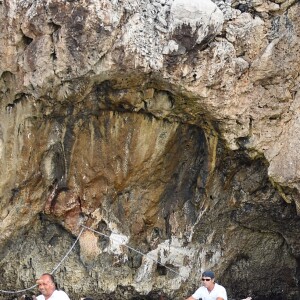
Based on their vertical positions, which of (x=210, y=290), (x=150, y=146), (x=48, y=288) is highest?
(x=150, y=146)

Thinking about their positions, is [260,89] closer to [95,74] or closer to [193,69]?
[193,69]

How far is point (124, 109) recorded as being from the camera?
22.1 feet

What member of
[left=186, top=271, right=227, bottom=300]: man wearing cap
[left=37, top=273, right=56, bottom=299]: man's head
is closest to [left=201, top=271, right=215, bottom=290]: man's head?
[left=186, top=271, right=227, bottom=300]: man wearing cap

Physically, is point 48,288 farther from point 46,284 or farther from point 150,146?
point 150,146

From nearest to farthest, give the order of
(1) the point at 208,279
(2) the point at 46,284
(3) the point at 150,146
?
(2) the point at 46,284 < (1) the point at 208,279 < (3) the point at 150,146

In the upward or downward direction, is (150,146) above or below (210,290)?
above

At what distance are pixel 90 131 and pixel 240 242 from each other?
259cm

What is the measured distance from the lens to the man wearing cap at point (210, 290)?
5.55 m

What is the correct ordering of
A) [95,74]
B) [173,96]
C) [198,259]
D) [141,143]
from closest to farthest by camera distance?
[95,74] → [173,96] → [141,143] → [198,259]

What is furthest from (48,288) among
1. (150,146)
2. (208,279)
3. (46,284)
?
(150,146)

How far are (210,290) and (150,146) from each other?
80.4 inches

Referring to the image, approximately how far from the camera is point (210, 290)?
5.65m

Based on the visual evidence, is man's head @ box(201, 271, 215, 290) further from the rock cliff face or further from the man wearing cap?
the rock cliff face

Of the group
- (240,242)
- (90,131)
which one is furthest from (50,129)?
(240,242)
